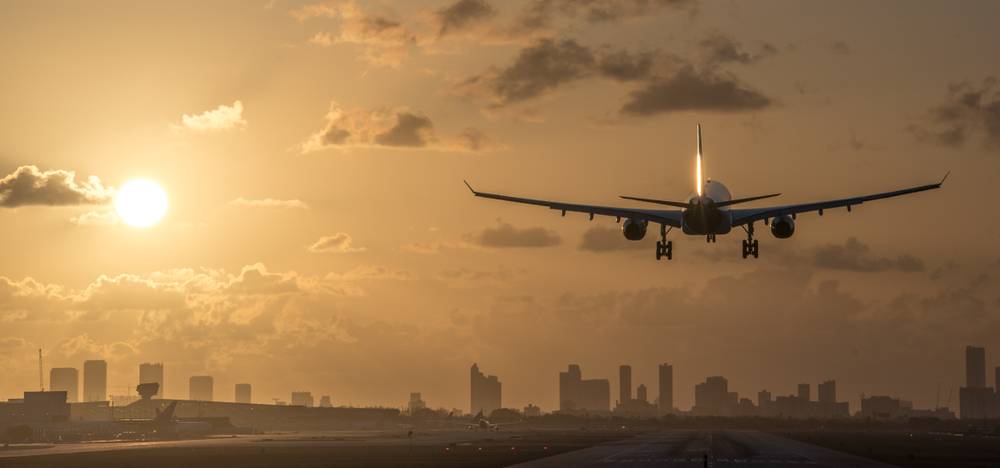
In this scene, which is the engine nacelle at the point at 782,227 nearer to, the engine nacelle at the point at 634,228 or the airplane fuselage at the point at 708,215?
the airplane fuselage at the point at 708,215

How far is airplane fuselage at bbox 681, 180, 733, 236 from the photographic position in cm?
8544

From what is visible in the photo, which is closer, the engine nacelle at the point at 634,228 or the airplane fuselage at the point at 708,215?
the airplane fuselage at the point at 708,215

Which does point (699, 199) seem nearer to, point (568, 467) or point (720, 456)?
point (568, 467)

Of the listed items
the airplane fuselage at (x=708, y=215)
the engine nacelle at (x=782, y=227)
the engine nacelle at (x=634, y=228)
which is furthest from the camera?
the engine nacelle at (x=634, y=228)

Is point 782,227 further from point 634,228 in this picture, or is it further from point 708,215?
point 634,228

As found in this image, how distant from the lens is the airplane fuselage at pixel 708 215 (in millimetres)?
85438

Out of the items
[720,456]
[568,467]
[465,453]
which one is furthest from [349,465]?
[720,456]

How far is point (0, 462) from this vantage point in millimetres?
117750

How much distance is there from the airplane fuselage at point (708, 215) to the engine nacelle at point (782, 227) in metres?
3.54

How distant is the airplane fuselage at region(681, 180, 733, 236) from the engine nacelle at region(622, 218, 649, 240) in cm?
371

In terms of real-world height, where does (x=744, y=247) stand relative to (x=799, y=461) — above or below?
above

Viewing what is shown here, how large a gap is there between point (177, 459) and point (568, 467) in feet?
139

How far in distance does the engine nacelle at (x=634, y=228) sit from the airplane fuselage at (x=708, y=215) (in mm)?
3710

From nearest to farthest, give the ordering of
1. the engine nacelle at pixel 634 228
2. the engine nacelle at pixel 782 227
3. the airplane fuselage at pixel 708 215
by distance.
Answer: the airplane fuselage at pixel 708 215
the engine nacelle at pixel 782 227
the engine nacelle at pixel 634 228
